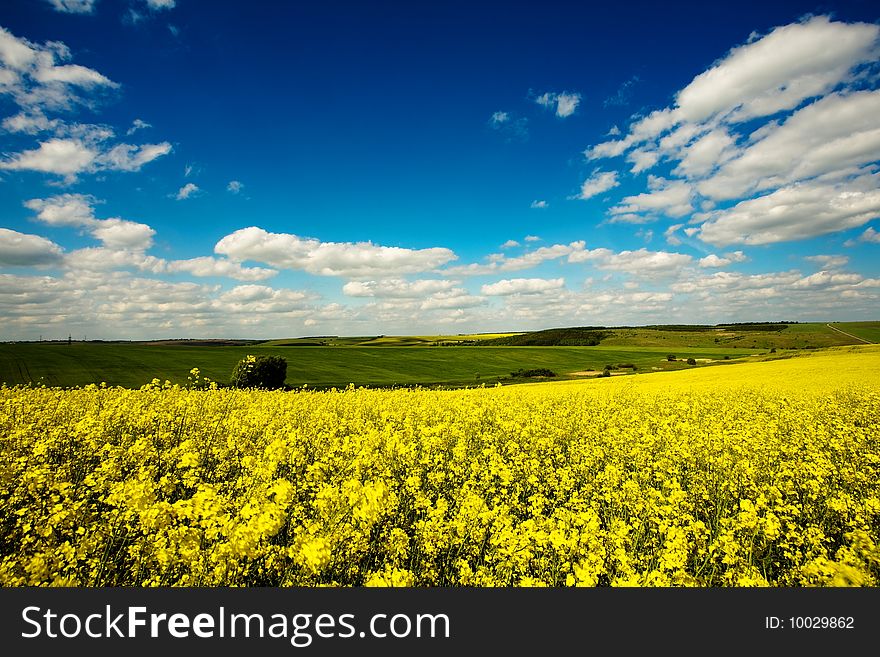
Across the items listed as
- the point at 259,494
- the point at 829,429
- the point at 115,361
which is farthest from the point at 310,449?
the point at 115,361

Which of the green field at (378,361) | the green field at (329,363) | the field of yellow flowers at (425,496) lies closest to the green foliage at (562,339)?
the green field at (378,361)

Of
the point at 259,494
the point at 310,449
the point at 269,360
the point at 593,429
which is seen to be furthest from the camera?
the point at 269,360

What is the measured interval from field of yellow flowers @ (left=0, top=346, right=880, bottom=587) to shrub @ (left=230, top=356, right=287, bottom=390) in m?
24.4

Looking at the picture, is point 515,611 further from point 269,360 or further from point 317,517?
point 269,360

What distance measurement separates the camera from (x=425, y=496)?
20.2 ft

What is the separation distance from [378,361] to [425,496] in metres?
55.7

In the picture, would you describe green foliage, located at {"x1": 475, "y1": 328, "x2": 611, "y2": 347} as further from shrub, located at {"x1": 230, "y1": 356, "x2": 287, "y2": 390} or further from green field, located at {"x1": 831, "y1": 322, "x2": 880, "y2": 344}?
shrub, located at {"x1": 230, "y1": 356, "x2": 287, "y2": 390}

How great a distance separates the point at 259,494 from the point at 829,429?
1160cm

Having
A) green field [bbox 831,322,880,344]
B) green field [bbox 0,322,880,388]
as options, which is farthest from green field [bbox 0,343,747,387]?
green field [bbox 831,322,880,344]

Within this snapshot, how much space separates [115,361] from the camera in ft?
168

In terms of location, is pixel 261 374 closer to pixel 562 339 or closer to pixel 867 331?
pixel 562 339

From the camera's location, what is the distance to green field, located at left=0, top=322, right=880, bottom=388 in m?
43.8

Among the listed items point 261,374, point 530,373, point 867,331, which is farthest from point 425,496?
point 867,331

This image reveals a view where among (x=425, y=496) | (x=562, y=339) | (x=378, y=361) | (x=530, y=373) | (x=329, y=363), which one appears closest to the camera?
→ (x=425, y=496)
